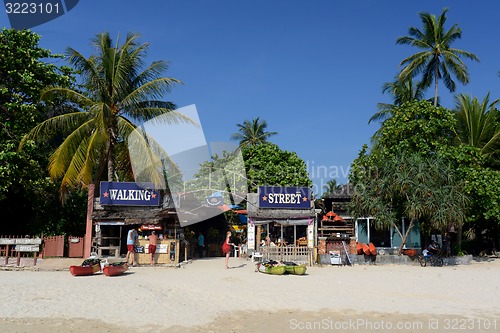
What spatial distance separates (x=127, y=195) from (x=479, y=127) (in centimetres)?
2012

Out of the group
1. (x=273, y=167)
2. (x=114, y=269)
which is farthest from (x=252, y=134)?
(x=114, y=269)

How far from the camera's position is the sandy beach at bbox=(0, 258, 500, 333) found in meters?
8.84

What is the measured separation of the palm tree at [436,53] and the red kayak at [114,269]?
75.6ft

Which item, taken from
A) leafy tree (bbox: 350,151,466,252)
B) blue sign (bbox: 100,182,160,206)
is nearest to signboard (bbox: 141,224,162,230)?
blue sign (bbox: 100,182,160,206)

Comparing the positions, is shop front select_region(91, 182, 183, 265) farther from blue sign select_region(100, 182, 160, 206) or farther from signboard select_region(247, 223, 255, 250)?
signboard select_region(247, 223, 255, 250)

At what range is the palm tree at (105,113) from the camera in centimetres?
1981

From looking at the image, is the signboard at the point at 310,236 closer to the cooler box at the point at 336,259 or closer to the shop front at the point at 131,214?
the cooler box at the point at 336,259

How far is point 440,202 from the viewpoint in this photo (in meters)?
20.7

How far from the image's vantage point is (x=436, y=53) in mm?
30531

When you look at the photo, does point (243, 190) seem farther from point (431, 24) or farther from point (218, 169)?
point (431, 24)

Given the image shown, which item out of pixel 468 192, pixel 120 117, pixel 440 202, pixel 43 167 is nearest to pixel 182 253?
pixel 120 117

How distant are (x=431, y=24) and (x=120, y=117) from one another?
2177 centimetres

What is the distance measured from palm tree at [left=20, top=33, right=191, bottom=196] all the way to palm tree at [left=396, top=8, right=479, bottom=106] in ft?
58.4

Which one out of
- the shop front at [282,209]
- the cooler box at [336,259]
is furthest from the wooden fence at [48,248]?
the cooler box at [336,259]
